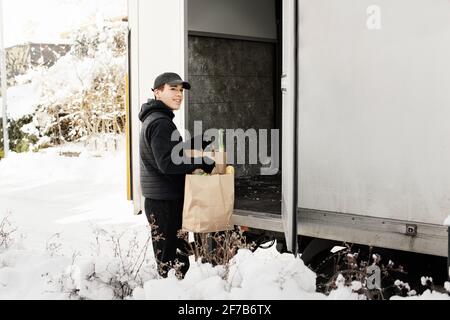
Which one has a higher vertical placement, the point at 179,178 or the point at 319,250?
the point at 179,178

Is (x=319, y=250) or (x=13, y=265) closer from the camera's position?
(x=319, y=250)

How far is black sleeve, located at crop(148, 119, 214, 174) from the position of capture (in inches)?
172

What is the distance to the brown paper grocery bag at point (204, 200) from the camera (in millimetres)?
4363

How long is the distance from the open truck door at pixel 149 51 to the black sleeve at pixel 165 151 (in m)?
0.92

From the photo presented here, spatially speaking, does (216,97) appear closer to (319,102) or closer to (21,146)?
(319,102)

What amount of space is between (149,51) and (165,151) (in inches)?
65.1

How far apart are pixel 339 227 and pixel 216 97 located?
10.7 ft

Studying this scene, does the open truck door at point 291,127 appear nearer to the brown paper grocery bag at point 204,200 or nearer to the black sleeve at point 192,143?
the brown paper grocery bag at point 204,200

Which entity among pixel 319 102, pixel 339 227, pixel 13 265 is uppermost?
pixel 319 102

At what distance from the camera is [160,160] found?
14.4 feet

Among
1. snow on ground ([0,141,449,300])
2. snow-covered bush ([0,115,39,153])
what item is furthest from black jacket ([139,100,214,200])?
snow-covered bush ([0,115,39,153])

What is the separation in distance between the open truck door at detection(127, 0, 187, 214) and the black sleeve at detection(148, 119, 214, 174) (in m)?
0.92
